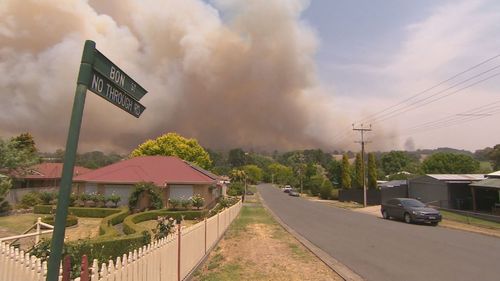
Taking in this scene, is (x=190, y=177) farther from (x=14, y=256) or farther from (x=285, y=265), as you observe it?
(x=14, y=256)

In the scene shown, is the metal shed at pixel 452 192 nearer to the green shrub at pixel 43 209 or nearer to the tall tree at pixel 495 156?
the green shrub at pixel 43 209

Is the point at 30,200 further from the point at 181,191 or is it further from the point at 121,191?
the point at 181,191

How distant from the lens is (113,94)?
144 inches

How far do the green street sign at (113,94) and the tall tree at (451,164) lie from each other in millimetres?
87595

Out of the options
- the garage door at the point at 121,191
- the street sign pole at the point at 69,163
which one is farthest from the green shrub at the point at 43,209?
the street sign pole at the point at 69,163

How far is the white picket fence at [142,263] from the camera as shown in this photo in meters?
5.33

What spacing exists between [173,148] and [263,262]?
6854 cm

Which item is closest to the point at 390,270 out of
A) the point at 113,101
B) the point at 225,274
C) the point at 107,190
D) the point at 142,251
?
the point at 225,274

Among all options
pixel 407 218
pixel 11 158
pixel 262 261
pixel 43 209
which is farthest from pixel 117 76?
pixel 11 158

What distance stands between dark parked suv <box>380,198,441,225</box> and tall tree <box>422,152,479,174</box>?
59.1 m

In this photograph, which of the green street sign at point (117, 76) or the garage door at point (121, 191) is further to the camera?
the garage door at point (121, 191)

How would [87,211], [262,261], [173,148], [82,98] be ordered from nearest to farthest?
[82,98], [262,261], [87,211], [173,148]

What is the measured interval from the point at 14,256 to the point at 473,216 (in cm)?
3233

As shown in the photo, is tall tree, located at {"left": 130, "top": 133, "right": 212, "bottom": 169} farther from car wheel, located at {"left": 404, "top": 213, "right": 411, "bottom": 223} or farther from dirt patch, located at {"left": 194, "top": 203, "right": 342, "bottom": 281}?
dirt patch, located at {"left": 194, "top": 203, "right": 342, "bottom": 281}
